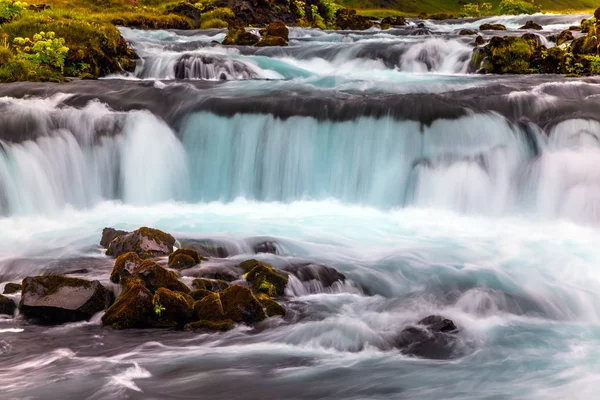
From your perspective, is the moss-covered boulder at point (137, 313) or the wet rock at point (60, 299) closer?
the moss-covered boulder at point (137, 313)

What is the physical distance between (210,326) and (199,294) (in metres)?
0.55

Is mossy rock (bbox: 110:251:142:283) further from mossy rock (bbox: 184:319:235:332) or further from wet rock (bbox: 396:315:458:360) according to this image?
wet rock (bbox: 396:315:458:360)

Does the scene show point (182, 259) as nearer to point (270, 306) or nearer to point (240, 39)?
point (270, 306)

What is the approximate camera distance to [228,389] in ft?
20.3

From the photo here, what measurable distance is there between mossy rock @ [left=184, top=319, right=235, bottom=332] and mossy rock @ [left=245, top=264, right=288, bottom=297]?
95 centimetres

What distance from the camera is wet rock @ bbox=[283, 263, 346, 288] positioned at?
29.2ft

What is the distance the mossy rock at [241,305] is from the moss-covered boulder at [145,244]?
6.45ft

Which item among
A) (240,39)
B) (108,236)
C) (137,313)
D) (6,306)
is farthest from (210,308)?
(240,39)

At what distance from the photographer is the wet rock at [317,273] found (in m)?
8.91

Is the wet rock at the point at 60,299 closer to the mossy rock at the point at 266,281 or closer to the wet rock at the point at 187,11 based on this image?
the mossy rock at the point at 266,281

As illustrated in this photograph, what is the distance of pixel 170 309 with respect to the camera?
7348 millimetres

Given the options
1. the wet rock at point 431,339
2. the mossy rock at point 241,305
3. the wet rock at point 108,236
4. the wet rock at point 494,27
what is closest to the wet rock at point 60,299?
the mossy rock at point 241,305

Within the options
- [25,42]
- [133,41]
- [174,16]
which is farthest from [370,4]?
[25,42]

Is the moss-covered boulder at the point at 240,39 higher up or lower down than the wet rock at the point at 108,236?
higher up
